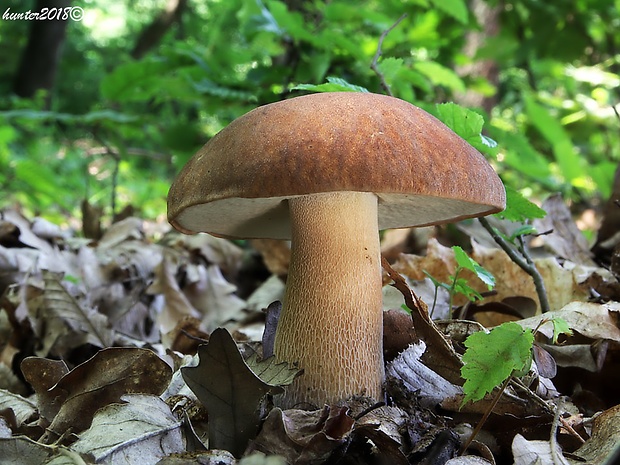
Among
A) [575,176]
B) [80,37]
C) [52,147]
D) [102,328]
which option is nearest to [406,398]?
[102,328]

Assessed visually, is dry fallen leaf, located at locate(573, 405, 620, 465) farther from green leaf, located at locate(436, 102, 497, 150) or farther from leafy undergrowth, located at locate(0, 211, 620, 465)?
green leaf, located at locate(436, 102, 497, 150)

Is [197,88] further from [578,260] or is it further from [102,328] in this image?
[578,260]

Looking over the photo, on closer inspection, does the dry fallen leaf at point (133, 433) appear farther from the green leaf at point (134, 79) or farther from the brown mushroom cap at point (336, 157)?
the green leaf at point (134, 79)

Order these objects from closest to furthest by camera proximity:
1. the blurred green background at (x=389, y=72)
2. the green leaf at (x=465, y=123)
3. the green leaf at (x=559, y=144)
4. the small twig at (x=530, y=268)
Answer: the green leaf at (x=465, y=123)
the small twig at (x=530, y=268)
the blurred green background at (x=389, y=72)
the green leaf at (x=559, y=144)

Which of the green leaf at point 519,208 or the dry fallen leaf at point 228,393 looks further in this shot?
the green leaf at point 519,208

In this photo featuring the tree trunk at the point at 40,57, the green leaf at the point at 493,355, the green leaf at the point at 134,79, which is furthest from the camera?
the tree trunk at the point at 40,57

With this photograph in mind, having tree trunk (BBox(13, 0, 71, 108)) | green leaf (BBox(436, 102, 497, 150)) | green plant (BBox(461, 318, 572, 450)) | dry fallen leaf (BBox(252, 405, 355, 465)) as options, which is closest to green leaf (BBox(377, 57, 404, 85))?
green leaf (BBox(436, 102, 497, 150))

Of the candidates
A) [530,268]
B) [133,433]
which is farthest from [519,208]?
[133,433]

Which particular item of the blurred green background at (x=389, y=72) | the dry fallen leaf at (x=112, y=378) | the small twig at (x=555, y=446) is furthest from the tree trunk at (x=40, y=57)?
the small twig at (x=555, y=446)
